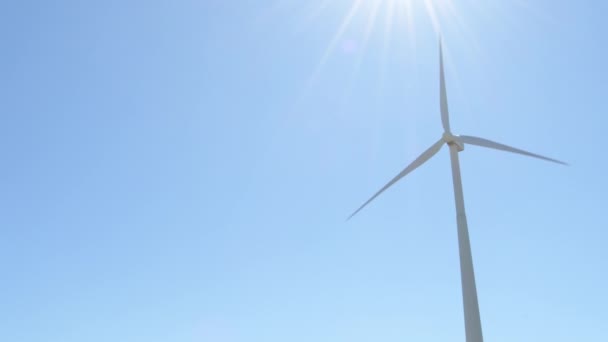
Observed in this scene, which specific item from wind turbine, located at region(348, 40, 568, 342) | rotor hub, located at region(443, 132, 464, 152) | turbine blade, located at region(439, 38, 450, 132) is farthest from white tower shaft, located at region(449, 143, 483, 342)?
turbine blade, located at region(439, 38, 450, 132)

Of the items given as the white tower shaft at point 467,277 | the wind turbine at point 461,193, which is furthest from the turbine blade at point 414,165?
the white tower shaft at point 467,277

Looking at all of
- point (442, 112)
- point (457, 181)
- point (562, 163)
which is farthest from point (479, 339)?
point (442, 112)

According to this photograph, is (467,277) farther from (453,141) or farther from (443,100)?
(443,100)

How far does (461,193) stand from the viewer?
38375mm

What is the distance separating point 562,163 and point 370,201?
54.3 ft

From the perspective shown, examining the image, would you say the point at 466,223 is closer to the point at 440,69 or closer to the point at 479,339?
the point at 479,339

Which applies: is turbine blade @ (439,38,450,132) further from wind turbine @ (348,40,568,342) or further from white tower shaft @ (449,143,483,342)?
white tower shaft @ (449,143,483,342)

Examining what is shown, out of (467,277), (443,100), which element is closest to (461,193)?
(467,277)

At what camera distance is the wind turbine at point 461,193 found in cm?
3303

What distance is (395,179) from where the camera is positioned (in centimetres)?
4691

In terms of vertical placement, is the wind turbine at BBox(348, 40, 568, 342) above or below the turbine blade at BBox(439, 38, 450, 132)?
below

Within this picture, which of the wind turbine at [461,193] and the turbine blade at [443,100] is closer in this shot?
the wind turbine at [461,193]

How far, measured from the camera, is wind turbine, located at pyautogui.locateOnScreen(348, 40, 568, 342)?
108 feet

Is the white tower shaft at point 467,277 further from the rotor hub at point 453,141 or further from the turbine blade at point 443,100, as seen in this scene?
the turbine blade at point 443,100
